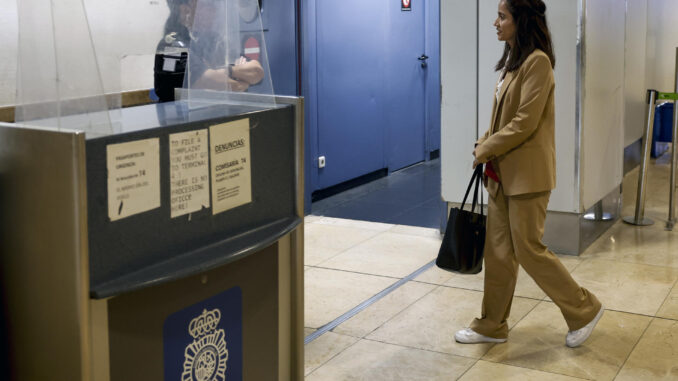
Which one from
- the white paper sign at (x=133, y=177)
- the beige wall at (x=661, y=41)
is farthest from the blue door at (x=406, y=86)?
the white paper sign at (x=133, y=177)

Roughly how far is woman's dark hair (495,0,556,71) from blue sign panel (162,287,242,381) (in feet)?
6.07

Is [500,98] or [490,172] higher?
[500,98]

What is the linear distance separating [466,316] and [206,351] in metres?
2.28

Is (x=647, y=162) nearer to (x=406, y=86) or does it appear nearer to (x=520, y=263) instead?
(x=520, y=263)

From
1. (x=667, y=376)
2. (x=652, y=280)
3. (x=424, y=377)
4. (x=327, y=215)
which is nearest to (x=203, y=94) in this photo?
(x=424, y=377)

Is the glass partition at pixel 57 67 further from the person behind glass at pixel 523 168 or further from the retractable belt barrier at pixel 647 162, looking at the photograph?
the retractable belt barrier at pixel 647 162

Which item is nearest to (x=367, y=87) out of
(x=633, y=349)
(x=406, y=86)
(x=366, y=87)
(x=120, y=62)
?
(x=366, y=87)

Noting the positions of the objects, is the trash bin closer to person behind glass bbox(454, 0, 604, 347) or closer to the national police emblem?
person behind glass bbox(454, 0, 604, 347)

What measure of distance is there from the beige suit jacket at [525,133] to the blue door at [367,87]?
3.73 metres

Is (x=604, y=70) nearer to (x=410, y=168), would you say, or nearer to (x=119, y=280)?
(x=410, y=168)

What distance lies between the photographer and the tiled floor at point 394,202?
667cm

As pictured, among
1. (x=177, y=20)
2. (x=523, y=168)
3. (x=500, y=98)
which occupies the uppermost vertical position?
(x=177, y=20)

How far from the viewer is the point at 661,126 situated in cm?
903

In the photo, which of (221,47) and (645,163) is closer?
(221,47)
